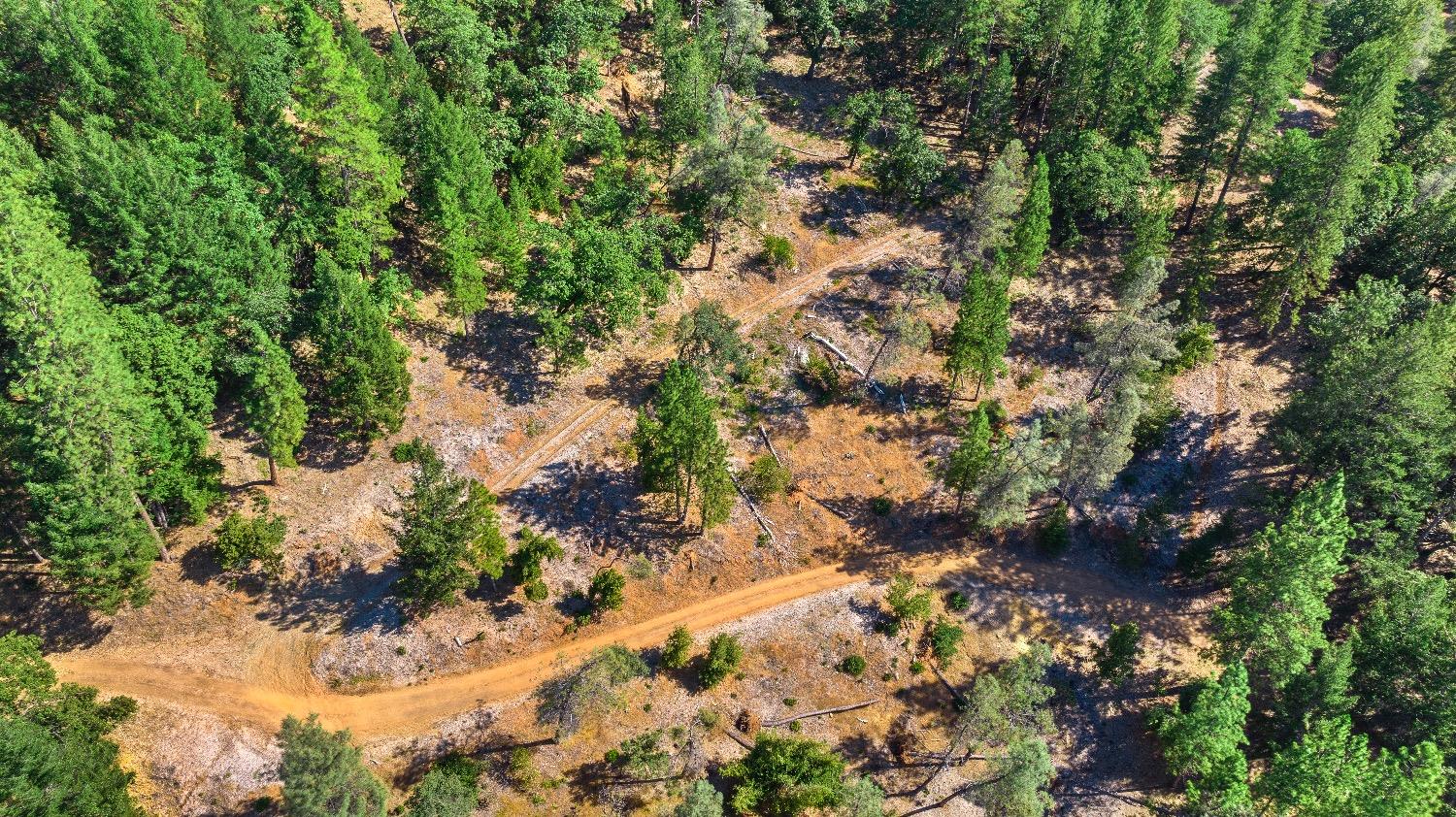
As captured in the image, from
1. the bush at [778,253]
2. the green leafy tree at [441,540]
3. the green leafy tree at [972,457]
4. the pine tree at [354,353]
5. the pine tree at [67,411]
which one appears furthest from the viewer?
the bush at [778,253]

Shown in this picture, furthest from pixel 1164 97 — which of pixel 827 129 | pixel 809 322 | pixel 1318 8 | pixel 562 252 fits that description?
pixel 562 252

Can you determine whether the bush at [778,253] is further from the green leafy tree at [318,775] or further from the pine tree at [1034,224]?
the green leafy tree at [318,775]

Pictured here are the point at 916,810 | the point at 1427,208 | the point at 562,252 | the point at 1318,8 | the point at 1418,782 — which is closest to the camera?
the point at 1418,782

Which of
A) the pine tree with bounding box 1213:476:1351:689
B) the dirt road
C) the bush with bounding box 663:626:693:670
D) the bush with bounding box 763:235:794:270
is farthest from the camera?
the bush with bounding box 763:235:794:270

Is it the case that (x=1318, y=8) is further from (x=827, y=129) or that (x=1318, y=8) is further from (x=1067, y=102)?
(x=827, y=129)

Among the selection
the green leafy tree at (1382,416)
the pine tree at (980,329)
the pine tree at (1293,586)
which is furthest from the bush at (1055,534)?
the green leafy tree at (1382,416)

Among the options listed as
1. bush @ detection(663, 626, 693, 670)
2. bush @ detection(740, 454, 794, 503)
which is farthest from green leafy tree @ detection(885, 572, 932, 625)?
bush @ detection(663, 626, 693, 670)

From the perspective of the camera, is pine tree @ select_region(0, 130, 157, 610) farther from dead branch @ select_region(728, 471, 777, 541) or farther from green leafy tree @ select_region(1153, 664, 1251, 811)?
green leafy tree @ select_region(1153, 664, 1251, 811)
